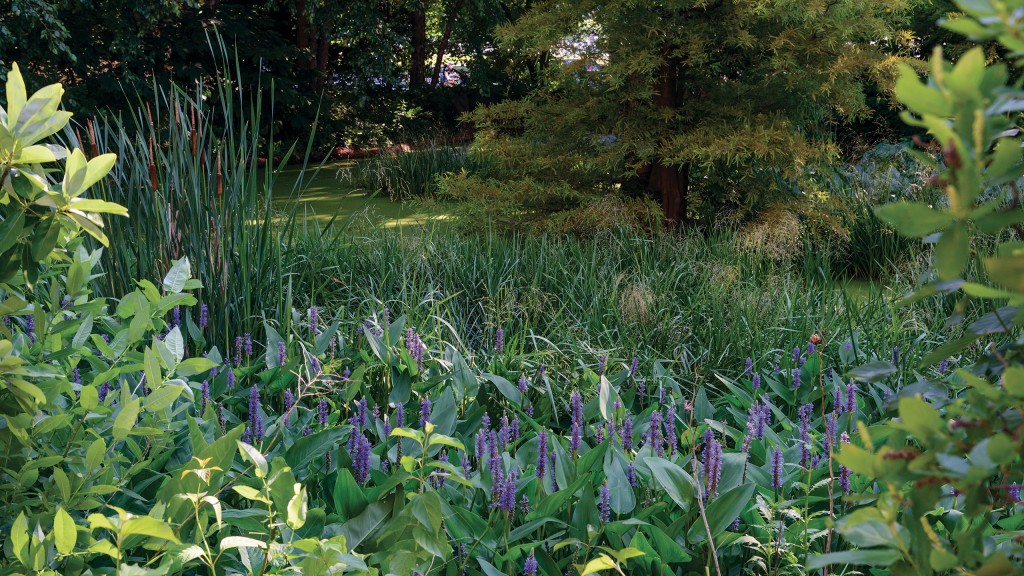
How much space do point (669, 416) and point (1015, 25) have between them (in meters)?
1.37

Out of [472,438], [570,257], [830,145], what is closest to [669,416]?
[472,438]

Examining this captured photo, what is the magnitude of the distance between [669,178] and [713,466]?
4004mm

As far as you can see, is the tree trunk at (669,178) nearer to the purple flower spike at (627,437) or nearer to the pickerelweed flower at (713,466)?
the purple flower spike at (627,437)

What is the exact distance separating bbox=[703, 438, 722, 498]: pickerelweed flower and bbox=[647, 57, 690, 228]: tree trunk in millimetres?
3722

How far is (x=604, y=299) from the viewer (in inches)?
136

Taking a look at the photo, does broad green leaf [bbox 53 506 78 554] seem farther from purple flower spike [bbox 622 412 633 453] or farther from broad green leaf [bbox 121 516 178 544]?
purple flower spike [bbox 622 412 633 453]

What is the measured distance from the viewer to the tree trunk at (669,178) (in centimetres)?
522

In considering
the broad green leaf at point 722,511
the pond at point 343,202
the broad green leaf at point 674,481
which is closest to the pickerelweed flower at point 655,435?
the broad green leaf at point 674,481

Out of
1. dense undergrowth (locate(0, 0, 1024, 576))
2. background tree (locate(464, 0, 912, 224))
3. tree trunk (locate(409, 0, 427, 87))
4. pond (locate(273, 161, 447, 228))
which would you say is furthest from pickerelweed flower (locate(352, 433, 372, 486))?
tree trunk (locate(409, 0, 427, 87))

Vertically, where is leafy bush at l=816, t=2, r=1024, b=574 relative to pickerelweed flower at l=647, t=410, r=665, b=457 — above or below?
above

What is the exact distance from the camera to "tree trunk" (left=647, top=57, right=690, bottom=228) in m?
5.22

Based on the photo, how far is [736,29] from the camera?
483cm

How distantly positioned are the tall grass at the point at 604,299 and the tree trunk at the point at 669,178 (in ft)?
3.48

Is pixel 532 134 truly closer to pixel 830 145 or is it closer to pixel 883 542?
pixel 830 145
